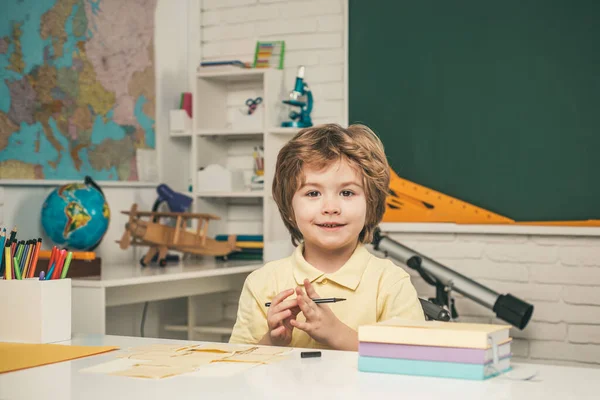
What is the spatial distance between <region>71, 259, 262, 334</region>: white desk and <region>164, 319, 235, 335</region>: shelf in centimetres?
30

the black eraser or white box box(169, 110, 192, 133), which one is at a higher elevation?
white box box(169, 110, 192, 133)

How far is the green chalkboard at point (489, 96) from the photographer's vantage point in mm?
3238

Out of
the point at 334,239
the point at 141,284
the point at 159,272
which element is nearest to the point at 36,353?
the point at 334,239

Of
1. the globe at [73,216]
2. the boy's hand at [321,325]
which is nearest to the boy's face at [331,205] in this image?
the boy's hand at [321,325]

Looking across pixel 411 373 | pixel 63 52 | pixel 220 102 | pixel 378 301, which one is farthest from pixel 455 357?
pixel 220 102

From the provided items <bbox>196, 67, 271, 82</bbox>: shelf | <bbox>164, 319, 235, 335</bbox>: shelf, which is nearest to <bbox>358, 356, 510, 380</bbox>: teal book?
<bbox>164, 319, 235, 335</bbox>: shelf

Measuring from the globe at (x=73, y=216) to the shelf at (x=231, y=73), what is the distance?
1.08 m

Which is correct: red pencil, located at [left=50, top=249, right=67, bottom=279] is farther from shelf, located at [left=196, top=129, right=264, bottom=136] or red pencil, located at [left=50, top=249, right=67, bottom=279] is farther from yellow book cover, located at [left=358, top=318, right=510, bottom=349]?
shelf, located at [left=196, top=129, right=264, bottom=136]

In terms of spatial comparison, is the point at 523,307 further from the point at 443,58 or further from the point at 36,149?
the point at 36,149

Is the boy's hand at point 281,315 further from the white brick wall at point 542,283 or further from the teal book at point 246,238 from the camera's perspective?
the teal book at point 246,238

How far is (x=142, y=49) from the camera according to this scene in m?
3.67

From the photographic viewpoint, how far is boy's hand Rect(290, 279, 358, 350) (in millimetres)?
1404

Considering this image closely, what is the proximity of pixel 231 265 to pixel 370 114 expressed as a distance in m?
0.94

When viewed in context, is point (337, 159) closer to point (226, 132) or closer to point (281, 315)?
point (281, 315)
